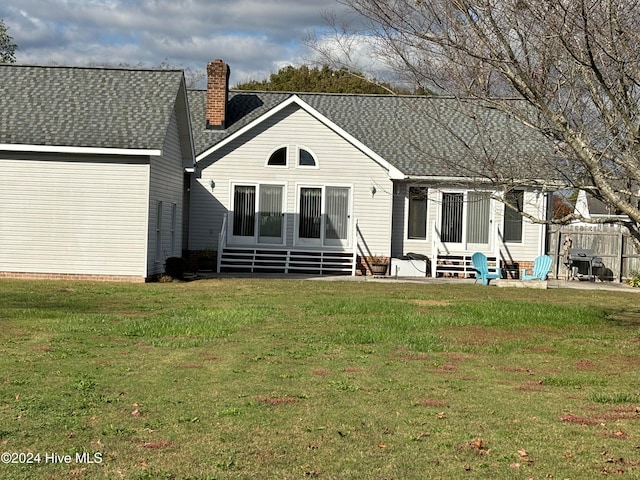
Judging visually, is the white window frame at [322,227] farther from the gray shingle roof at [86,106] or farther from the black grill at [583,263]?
the black grill at [583,263]

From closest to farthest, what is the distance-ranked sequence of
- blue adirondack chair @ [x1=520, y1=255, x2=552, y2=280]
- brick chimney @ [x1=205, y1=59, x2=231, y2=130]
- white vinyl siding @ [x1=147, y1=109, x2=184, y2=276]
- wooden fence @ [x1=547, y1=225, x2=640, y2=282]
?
1. white vinyl siding @ [x1=147, y1=109, x2=184, y2=276]
2. blue adirondack chair @ [x1=520, y1=255, x2=552, y2=280]
3. wooden fence @ [x1=547, y1=225, x2=640, y2=282]
4. brick chimney @ [x1=205, y1=59, x2=231, y2=130]

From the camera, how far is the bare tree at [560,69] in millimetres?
11055

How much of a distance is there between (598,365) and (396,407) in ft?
14.3

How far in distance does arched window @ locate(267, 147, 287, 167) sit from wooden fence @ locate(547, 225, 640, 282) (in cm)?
889

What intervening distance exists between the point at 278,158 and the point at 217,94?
349cm

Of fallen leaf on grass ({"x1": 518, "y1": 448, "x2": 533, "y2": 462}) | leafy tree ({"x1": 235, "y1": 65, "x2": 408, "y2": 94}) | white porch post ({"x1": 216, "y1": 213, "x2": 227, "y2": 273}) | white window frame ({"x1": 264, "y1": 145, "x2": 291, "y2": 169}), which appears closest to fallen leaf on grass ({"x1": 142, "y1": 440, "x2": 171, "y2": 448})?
fallen leaf on grass ({"x1": 518, "y1": 448, "x2": 533, "y2": 462})

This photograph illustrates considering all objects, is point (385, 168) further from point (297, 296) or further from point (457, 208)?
point (297, 296)

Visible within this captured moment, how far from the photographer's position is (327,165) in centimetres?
2855

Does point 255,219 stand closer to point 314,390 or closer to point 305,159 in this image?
point 305,159

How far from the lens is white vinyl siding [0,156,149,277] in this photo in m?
22.8

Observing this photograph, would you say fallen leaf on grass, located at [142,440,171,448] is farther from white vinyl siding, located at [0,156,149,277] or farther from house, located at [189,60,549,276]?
house, located at [189,60,549,276]

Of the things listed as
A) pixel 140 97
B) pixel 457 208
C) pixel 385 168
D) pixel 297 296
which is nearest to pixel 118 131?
pixel 140 97

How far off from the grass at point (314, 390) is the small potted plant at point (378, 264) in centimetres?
1010

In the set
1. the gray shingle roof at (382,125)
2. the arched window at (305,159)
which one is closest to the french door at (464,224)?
the gray shingle roof at (382,125)
